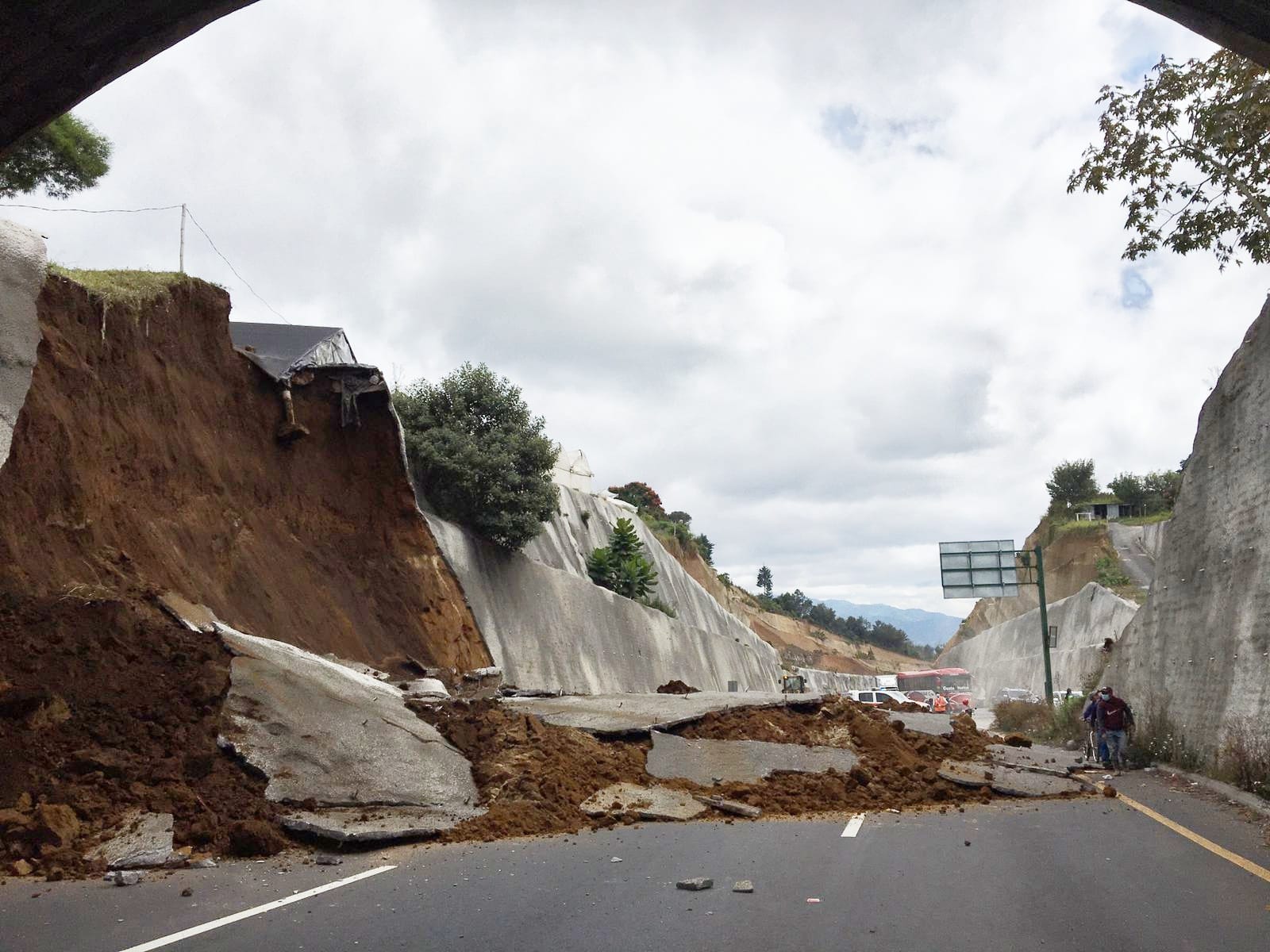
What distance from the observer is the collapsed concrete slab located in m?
11.7

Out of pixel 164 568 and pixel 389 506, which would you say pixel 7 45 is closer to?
pixel 164 568

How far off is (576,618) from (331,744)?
26897 mm

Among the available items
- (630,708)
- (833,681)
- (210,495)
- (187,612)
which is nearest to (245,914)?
(187,612)

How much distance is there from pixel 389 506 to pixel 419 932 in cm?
2265

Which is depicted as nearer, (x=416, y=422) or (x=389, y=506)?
(x=389, y=506)

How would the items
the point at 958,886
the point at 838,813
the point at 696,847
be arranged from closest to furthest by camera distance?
the point at 958,886 < the point at 696,847 < the point at 838,813

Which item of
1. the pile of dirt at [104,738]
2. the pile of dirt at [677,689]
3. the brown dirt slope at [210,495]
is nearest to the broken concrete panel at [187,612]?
the brown dirt slope at [210,495]

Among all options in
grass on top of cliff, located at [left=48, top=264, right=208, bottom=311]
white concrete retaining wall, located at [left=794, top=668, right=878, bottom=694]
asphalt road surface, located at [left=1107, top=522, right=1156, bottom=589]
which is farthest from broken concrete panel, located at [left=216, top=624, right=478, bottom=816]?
white concrete retaining wall, located at [left=794, top=668, right=878, bottom=694]

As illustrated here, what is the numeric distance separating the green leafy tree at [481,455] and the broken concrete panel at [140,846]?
904 inches

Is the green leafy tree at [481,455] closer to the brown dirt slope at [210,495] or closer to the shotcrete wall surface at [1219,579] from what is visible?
the brown dirt slope at [210,495]

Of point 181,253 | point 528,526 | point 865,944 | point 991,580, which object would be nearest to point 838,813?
point 865,944

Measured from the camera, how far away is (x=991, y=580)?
1565 inches

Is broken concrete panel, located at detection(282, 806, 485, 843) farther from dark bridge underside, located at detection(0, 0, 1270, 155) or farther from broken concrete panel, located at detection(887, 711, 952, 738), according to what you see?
broken concrete panel, located at detection(887, 711, 952, 738)

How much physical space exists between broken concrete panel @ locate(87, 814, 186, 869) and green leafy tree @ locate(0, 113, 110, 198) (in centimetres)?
1846
